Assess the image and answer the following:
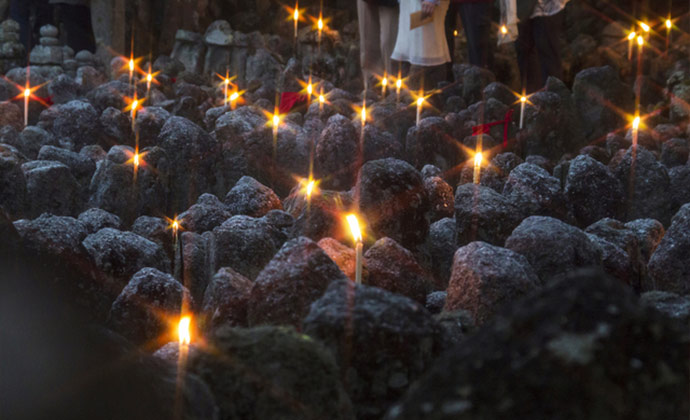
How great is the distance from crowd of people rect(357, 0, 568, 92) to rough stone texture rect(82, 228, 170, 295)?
12.9 ft

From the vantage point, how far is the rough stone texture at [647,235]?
2.53 metres

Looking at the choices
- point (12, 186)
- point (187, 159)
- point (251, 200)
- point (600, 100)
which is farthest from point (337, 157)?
point (600, 100)

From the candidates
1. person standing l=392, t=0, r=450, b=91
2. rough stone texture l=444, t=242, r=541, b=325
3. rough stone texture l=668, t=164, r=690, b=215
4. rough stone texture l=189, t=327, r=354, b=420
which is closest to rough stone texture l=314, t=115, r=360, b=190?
rough stone texture l=668, t=164, r=690, b=215

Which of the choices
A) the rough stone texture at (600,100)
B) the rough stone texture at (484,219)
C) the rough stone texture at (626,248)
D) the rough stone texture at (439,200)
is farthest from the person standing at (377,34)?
the rough stone texture at (626,248)

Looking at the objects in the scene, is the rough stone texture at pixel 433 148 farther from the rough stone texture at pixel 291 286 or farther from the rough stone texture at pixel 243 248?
the rough stone texture at pixel 291 286

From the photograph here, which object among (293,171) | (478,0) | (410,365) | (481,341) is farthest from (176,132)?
(478,0)

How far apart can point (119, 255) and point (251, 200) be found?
2.36 ft

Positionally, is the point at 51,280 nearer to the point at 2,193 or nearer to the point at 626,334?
the point at 626,334

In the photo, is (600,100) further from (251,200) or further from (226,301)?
(226,301)

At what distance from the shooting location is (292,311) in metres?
1.65

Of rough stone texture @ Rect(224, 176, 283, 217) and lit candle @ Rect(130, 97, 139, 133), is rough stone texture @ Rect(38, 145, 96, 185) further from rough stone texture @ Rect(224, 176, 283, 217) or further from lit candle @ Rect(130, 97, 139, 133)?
rough stone texture @ Rect(224, 176, 283, 217)

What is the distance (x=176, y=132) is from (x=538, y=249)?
71.4 inches

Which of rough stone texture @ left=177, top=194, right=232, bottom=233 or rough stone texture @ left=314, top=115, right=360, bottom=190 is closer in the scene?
rough stone texture @ left=177, top=194, right=232, bottom=233

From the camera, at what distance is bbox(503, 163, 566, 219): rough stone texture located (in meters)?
2.66
